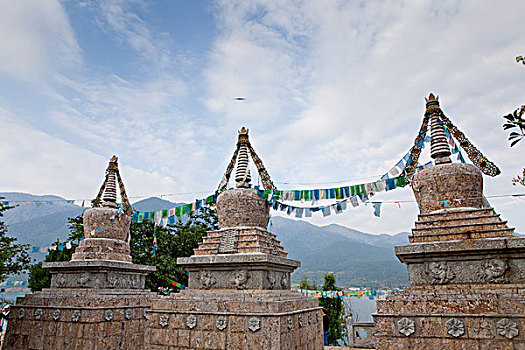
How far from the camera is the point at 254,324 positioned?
811 centimetres

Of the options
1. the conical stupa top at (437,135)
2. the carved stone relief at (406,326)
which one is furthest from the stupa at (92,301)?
the conical stupa top at (437,135)

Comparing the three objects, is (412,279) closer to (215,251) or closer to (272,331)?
(272,331)

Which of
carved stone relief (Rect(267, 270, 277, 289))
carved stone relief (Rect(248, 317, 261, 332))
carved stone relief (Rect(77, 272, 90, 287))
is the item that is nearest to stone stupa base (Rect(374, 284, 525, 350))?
carved stone relief (Rect(248, 317, 261, 332))

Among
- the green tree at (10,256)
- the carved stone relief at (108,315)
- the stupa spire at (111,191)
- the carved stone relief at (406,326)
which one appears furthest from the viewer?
the stupa spire at (111,191)

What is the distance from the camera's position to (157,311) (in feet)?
30.4

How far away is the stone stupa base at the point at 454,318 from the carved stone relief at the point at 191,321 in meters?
4.32

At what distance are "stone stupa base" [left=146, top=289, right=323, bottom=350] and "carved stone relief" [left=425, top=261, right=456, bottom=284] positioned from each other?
3359 millimetres

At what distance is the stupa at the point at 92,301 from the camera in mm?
11009

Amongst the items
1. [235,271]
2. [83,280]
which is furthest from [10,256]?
[235,271]

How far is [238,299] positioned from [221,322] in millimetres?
659

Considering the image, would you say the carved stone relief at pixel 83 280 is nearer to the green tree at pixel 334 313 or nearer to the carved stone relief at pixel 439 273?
the carved stone relief at pixel 439 273

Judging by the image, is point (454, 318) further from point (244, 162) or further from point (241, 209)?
point (244, 162)

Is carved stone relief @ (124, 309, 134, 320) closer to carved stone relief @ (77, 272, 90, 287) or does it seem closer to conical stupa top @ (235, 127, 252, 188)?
carved stone relief @ (77, 272, 90, 287)

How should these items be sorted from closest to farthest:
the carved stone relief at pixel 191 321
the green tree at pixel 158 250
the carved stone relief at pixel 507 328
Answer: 1. the carved stone relief at pixel 507 328
2. the carved stone relief at pixel 191 321
3. the green tree at pixel 158 250
